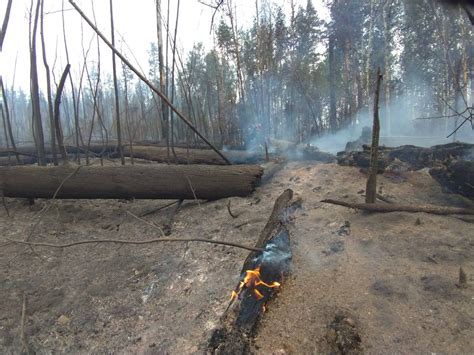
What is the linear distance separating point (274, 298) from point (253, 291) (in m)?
0.31

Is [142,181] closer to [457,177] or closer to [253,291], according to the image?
[253,291]

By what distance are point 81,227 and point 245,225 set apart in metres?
2.57

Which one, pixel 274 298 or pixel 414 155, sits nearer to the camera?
pixel 274 298

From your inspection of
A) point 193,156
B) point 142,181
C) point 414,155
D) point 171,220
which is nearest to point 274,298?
point 171,220

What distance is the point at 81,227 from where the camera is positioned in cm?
517

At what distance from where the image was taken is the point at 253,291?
2855 millimetres

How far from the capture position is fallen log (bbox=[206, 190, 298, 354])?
8.22 feet

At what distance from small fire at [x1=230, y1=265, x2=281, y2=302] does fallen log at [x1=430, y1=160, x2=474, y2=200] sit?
3.08m

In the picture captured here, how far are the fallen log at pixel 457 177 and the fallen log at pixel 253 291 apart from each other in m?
2.55

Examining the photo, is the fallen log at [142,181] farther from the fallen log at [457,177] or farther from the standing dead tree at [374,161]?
the fallen log at [457,177]

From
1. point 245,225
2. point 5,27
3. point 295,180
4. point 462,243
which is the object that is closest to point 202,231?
point 245,225

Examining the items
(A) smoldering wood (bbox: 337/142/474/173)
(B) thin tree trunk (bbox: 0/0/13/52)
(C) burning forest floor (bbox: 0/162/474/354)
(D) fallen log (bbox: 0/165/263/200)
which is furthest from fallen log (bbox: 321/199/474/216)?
(B) thin tree trunk (bbox: 0/0/13/52)

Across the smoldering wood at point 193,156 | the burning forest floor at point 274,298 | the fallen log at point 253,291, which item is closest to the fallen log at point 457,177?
the burning forest floor at point 274,298

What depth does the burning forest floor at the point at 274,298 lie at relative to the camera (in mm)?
2654
